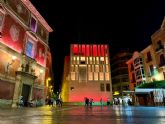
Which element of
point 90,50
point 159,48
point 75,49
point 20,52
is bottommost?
point 20,52

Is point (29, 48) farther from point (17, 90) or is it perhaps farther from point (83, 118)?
point (83, 118)

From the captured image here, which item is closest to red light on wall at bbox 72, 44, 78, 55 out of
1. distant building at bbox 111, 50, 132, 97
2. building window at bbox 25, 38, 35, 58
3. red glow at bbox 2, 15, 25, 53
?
building window at bbox 25, 38, 35, 58

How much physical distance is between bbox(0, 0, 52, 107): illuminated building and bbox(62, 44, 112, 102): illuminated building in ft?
73.3

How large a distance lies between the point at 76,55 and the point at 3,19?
3600 centimetres

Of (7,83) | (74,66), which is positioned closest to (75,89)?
(74,66)

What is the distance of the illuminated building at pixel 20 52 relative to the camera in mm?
21917

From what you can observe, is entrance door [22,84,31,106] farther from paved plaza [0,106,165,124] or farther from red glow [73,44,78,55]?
red glow [73,44,78,55]

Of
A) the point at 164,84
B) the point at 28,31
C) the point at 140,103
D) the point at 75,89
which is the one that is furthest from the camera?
the point at 75,89

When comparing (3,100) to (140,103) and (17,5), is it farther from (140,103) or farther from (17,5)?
(140,103)

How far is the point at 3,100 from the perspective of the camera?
21.0 metres

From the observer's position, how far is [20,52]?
25.8 metres

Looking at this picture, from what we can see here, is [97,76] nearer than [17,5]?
No

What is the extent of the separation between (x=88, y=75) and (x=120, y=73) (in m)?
30.8

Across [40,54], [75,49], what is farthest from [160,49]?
[75,49]
